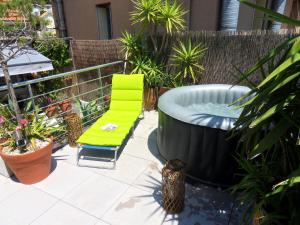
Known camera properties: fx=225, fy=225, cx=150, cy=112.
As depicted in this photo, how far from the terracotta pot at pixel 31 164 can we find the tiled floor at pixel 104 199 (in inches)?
4.1

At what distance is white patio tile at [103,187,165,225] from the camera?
2455 mm

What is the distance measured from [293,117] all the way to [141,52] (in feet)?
15.2

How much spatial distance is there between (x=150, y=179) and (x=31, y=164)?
1570 mm

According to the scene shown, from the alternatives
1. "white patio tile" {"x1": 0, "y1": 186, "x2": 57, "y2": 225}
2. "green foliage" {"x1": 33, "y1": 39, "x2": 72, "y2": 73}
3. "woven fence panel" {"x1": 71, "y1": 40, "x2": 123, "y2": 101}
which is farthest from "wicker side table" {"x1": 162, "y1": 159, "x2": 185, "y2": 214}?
"green foliage" {"x1": 33, "y1": 39, "x2": 72, "y2": 73}

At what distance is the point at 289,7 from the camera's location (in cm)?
784

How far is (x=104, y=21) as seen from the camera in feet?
28.8

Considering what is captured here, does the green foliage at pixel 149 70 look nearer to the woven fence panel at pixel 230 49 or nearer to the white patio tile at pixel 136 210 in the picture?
the woven fence panel at pixel 230 49

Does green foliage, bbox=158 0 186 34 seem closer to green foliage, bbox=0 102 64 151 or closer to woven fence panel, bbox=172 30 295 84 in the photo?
woven fence panel, bbox=172 30 295 84

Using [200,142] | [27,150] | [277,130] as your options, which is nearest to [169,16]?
[200,142]

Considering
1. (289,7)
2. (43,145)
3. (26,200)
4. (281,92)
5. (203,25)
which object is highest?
(289,7)

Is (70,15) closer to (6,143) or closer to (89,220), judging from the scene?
(6,143)

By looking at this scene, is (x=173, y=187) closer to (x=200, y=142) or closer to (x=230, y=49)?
(x=200, y=142)

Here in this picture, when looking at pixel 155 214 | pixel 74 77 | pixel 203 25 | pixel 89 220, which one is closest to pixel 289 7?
pixel 203 25

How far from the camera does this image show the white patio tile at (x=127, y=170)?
3.16 metres
